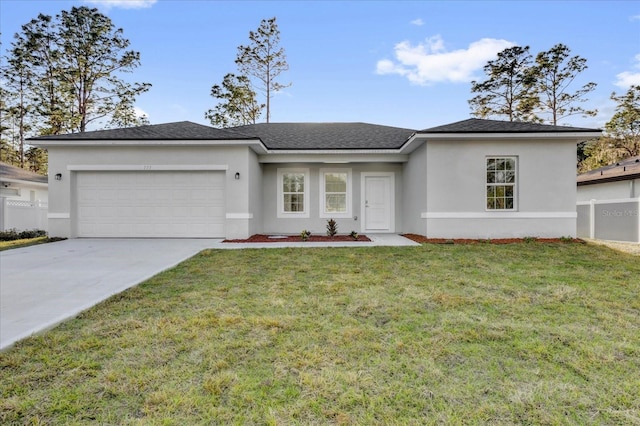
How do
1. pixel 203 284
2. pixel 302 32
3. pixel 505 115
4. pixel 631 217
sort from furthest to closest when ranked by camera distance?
pixel 505 115 < pixel 302 32 < pixel 631 217 < pixel 203 284

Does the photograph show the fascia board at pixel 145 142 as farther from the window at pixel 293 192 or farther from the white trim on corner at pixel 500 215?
the white trim on corner at pixel 500 215

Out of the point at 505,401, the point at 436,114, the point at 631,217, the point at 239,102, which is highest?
the point at 239,102

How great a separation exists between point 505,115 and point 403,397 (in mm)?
27202

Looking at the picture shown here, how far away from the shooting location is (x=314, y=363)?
254cm

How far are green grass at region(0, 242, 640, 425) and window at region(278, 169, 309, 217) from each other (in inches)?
302

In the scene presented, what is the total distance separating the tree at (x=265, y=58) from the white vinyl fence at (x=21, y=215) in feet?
48.8

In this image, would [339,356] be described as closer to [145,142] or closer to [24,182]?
[145,142]

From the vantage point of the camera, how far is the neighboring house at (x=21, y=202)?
12.6 metres

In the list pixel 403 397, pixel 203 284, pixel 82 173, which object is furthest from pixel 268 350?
pixel 82 173

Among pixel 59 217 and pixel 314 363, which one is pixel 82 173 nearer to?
pixel 59 217

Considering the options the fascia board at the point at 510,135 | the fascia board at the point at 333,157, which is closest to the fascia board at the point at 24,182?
the fascia board at the point at 333,157

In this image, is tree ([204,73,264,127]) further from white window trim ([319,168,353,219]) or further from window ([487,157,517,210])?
window ([487,157,517,210])

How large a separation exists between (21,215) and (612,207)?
2222 cm

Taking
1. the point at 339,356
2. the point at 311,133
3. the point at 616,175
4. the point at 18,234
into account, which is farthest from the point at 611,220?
the point at 18,234
